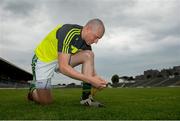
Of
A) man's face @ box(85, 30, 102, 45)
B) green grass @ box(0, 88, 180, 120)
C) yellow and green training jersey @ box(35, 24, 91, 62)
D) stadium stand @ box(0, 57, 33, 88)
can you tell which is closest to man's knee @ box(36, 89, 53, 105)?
green grass @ box(0, 88, 180, 120)

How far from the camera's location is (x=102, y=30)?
678cm

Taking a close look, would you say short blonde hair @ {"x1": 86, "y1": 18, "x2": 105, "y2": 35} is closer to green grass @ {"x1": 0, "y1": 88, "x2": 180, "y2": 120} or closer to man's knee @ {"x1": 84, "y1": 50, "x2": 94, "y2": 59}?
man's knee @ {"x1": 84, "y1": 50, "x2": 94, "y2": 59}

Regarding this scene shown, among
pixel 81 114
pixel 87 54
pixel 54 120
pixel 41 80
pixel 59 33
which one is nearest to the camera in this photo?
A: pixel 54 120

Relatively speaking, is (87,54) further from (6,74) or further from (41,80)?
(6,74)

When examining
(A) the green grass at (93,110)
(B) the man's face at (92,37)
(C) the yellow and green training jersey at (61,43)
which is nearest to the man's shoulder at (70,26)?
(C) the yellow and green training jersey at (61,43)

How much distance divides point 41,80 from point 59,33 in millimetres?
1531

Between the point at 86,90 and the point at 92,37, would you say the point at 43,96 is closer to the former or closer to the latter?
the point at 86,90

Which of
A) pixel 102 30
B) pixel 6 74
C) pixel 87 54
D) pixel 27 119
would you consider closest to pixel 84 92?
pixel 87 54

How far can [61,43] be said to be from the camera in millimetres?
7098

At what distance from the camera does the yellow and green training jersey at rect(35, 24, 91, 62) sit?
7086 mm

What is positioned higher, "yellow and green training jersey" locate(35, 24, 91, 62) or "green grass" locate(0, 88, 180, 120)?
"yellow and green training jersey" locate(35, 24, 91, 62)

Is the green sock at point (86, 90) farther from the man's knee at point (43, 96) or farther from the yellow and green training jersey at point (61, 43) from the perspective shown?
the man's knee at point (43, 96)

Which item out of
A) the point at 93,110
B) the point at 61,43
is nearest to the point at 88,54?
the point at 61,43

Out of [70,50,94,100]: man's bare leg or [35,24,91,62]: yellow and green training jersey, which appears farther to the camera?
[70,50,94,100]: man's bare leg
